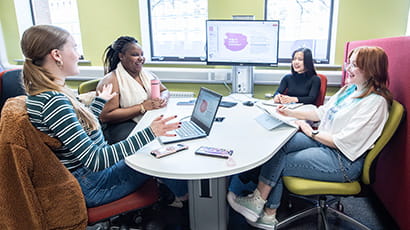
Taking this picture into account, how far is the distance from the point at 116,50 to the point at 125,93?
360 mm

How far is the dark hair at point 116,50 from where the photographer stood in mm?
2184

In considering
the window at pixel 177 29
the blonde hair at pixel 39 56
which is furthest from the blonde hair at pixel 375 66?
the window at pixel 177 29

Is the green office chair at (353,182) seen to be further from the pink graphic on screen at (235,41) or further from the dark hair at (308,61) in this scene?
the pink graphic on screen at (235,41)

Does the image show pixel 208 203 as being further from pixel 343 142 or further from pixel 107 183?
pixel 343 142

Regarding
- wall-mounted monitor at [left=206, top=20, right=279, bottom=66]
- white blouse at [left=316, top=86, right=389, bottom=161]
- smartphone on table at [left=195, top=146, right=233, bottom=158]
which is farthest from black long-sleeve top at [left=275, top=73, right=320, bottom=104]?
smartphone on table at [left=195, top=146, right=233, bottom=158]

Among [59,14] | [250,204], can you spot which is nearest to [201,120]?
[250,204]

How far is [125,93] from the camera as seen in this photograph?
2086 mm

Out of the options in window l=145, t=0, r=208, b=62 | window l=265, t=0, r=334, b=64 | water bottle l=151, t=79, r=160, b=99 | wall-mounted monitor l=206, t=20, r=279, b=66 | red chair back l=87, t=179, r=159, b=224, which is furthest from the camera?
window l=145, t=0, r=208, b=62

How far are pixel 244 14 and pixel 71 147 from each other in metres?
2.35

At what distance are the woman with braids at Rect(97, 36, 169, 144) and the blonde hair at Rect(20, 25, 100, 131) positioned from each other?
77 cm

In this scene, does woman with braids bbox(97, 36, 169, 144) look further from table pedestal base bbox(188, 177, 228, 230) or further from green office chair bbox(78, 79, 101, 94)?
table pedestal base bbox(188, 177, 228, 230)

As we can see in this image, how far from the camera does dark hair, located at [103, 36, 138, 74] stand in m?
2.18

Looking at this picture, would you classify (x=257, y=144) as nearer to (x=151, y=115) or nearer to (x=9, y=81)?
(x=151, y=115)

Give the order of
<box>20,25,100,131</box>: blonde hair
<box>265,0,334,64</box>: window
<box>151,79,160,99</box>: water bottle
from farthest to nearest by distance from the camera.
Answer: <box>265,0,334,64</box>: window < <box>151,79,160,99</box>: water bottle < <box>20,25,100,131</box>: blonde hair
